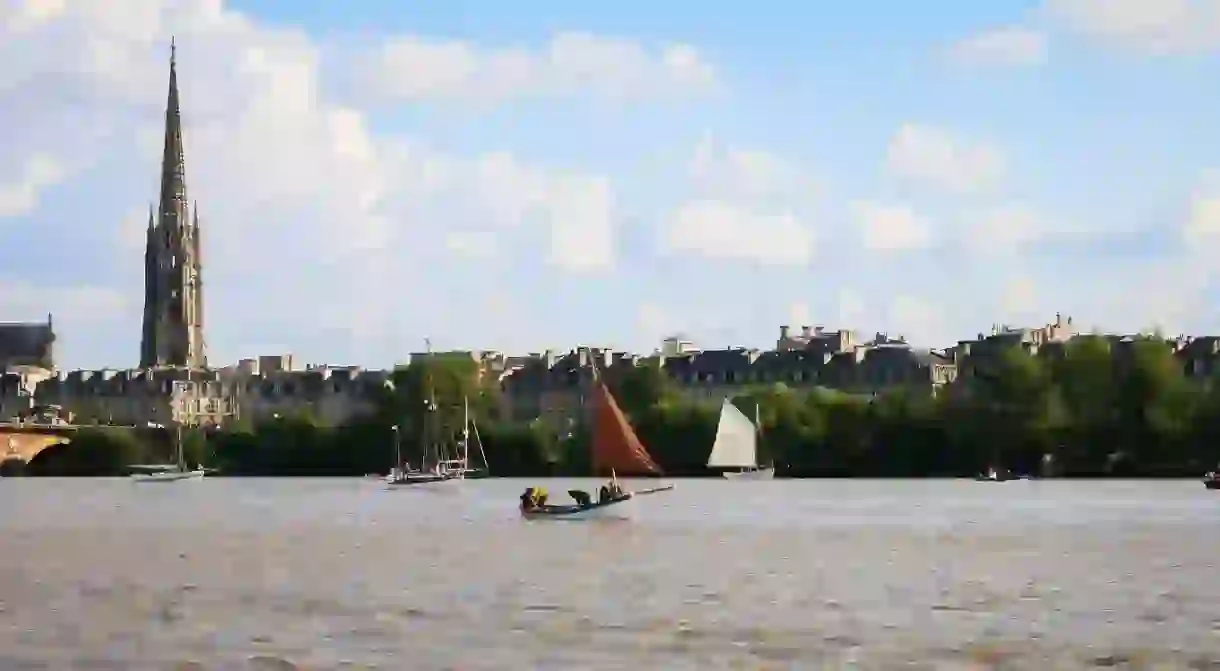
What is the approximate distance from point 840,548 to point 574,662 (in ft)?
117

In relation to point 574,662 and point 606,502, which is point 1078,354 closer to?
point 606,502

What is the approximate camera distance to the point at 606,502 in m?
98.1

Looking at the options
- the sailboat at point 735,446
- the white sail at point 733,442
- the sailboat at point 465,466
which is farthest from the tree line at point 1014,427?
the white sail at point 733,442

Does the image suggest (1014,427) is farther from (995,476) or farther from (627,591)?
(627,591)

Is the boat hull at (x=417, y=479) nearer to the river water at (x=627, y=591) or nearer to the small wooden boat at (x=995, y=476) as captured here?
the small wooden boat at (x=995, y=476)

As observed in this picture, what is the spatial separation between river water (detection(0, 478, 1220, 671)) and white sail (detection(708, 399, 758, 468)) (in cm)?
4965

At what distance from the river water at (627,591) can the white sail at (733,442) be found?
163 feet

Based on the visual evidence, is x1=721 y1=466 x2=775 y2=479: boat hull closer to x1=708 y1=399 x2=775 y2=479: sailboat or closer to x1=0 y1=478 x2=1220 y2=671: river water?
x1=708 y1=399 x2=775 y2=479: sailboat

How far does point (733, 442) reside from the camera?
16612cm

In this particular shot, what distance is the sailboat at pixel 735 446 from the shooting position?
162875 millimetres

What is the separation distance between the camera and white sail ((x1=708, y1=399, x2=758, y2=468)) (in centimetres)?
16275

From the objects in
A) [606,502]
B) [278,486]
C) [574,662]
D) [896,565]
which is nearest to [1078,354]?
[278,486]

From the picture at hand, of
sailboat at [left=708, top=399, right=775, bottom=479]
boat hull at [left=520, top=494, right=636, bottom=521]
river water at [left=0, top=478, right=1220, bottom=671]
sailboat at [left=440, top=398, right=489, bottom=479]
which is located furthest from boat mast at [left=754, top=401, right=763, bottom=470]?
boat hull at [left=520, top=494, right=636, bottom=521]

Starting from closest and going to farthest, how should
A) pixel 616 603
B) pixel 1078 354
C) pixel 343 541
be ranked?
pixel 616 603 < pixel 343 541 < pixel 1078 354
